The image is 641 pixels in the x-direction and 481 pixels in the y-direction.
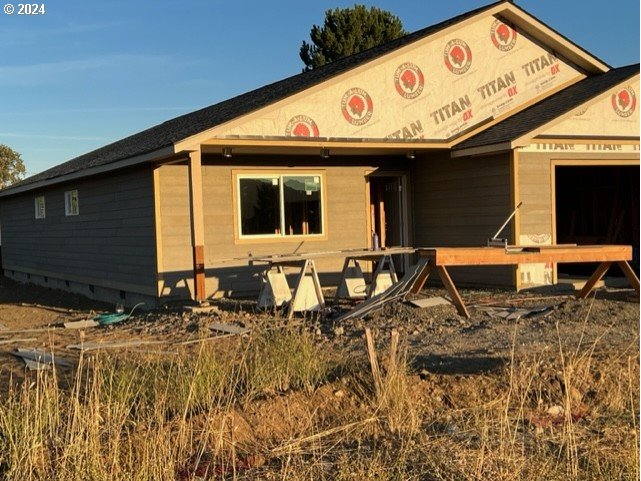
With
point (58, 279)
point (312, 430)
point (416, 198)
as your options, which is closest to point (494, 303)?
point (416, 198)

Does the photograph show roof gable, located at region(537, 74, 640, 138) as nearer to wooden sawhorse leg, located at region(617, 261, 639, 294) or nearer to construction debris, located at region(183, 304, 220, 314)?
wooden sawhorse leg, located at region(617, 261, 639, 294)

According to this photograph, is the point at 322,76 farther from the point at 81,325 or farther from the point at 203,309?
the point at 81,325

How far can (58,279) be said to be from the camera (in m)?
21.2

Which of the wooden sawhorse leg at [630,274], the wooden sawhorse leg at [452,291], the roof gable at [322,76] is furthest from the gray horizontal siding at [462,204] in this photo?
the wooden sawhorse leg at [452,291]

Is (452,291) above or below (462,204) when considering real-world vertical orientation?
below

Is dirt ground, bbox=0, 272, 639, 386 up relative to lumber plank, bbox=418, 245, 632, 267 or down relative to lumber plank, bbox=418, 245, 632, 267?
down

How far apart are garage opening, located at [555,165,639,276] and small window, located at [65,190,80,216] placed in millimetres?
11788

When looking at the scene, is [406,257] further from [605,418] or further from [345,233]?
[605,418]

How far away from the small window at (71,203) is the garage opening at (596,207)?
11.8 m

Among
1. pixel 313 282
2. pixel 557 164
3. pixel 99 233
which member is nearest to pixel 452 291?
pixel 313 282

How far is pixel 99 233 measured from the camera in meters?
17.5

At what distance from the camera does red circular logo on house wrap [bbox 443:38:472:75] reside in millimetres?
15641

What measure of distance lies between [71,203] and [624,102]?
43.3ft

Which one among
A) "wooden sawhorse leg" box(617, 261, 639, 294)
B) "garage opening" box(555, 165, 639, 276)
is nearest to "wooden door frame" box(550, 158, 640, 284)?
"garage opening" box(555, 165, 639, 276)
